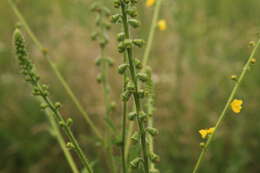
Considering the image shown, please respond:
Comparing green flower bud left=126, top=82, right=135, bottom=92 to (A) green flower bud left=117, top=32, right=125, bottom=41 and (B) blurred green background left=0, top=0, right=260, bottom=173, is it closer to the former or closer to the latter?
(A) green flower bud left=117, top=32, right=125, bottom=41

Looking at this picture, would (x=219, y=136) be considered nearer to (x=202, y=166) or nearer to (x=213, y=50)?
(x=202, y=166)

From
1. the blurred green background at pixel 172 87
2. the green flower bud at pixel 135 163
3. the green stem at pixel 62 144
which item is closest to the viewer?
the green flower bud at pixel 135 163

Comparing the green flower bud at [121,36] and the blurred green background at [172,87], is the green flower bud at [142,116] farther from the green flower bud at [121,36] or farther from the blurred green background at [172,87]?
the blurred green background at [172,87]

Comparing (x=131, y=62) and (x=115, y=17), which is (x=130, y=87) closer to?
(x=131, y=62)

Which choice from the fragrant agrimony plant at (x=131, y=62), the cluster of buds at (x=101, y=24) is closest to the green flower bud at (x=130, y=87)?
the fragrant agrimony plant at (x=131, y=62)

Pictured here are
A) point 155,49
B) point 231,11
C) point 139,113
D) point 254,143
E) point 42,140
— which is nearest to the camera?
point 139,113

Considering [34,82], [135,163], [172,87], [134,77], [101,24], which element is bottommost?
[135,163]

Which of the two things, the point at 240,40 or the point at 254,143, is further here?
the point at 240,40

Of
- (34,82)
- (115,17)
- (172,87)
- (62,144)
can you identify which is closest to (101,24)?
(62,144)


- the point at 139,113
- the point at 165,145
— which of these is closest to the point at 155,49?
the point at 165,145
